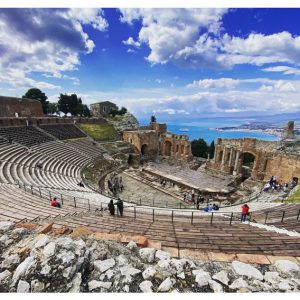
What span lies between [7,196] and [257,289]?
11083 millimetres

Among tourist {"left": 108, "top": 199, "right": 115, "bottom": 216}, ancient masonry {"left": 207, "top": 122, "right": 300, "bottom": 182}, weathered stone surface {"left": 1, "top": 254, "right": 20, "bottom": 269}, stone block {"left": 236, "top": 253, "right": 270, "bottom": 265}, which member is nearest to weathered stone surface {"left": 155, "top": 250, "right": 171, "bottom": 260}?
stone block {"left": 236, "top": 253, "right": 270, "bottom": 265}

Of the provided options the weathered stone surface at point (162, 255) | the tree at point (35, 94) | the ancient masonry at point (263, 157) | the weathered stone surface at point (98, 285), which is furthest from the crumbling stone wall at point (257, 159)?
the tree at point (35, 94)

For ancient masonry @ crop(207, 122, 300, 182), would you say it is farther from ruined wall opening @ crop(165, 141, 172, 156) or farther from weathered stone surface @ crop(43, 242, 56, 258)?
weathered stone surface @ crop(43, 242, 56, 258)

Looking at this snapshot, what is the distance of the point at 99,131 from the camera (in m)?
37.7

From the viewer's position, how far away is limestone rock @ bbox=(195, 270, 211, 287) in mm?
3377

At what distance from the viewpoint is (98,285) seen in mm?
3275

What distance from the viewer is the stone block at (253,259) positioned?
161 inches

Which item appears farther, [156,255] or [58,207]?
[58,207]

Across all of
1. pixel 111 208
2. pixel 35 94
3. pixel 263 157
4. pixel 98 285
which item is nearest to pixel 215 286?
pixel 98 285

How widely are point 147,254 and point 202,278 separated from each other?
1194 mm

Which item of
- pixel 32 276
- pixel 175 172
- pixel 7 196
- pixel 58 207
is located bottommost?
pixel 175 172

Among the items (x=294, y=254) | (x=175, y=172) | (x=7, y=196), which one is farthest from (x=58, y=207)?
(x=175, y=172)

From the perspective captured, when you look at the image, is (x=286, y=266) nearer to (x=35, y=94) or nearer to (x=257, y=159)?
(x=257, y=159)

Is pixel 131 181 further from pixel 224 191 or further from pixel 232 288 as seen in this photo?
pixel 232 288
